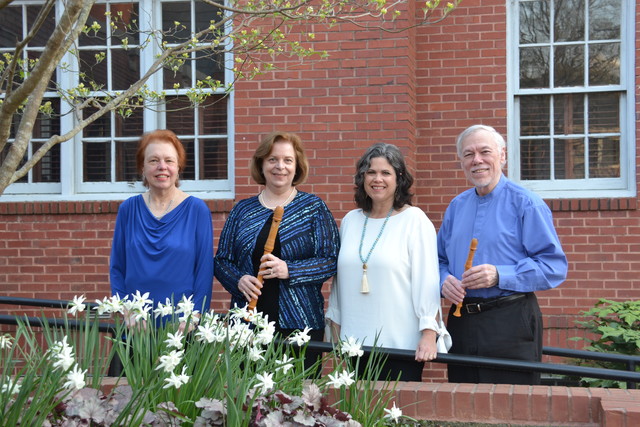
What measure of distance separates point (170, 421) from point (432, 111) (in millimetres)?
A: 5271

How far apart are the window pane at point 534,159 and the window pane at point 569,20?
0.95 metres

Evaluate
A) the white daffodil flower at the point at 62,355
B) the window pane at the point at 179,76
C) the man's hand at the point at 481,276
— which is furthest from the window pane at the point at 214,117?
the white daffodil flower at the point at 62,355

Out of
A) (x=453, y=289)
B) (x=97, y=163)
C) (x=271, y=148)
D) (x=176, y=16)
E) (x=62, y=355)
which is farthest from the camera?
(x=97, y=163)

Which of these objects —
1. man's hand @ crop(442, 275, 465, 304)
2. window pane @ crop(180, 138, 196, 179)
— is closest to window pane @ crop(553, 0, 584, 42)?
window pane @ crop(180, 138, 196, 179)

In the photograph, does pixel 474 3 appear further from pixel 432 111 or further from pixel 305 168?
pixel 305 168

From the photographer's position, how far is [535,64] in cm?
773

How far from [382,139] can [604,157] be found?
6.52 ft

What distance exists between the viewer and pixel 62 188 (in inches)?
316

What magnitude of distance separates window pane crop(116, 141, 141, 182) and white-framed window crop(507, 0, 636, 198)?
11.3 feet

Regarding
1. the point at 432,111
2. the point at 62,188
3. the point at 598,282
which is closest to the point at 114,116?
the point at 62,188

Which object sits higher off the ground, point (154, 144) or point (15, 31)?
point (15, 31)

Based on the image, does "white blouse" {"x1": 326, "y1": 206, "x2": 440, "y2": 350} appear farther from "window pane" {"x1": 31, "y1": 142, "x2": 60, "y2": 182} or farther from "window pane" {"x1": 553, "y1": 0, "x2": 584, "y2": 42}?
"window pane" {"x1": 31, "y1": 142, "x2": 60, "y2": 182}

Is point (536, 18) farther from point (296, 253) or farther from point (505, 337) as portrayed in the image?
point (505, 337)

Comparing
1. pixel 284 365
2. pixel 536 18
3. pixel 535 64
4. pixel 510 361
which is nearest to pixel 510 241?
pixel 510 361
